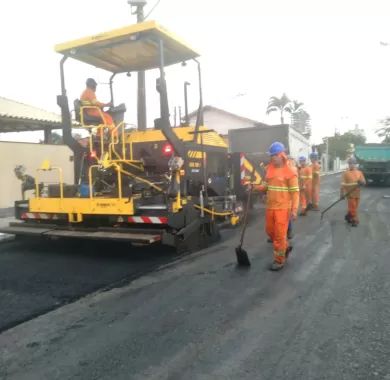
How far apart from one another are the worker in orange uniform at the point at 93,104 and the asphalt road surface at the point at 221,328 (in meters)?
2.42

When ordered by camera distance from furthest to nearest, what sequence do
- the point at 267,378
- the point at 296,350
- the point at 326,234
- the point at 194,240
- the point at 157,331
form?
the point at 326,234 < the point at 194,240 < the point at 157,331 < the point at 296,350 < the point at 267,378

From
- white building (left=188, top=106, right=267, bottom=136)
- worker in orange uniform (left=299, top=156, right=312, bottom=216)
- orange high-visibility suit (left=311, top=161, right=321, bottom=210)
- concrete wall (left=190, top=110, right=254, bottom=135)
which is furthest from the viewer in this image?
concrete wall (left=190, top=110, right=254, bottom=135)

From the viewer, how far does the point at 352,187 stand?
30.2 ft

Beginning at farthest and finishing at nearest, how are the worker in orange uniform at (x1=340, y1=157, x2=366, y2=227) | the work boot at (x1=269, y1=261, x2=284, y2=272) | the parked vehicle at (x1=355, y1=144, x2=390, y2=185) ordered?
the parked vehicle at (x1=355, y1=144, x2=390, y2=185)
the worker in orange uniform at (x1=340, y1=157, x2=366, y2=227)
the work boot at (x1=269, y1=261, x2=284, y2=272)

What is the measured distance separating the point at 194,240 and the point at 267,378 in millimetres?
3775

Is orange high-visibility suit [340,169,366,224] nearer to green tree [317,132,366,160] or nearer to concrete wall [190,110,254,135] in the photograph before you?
concrete wall [190,110,254,135]

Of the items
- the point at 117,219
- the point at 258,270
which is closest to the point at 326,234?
the point at 258,270

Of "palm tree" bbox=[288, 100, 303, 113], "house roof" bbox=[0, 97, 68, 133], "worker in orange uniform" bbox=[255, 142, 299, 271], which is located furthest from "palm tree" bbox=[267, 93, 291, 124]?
"worker in orange uniform" bbox=[255, 142, 299, 271]

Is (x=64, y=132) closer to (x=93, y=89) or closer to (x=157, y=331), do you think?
(x=93, y=89)

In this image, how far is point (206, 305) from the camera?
4.11 meters

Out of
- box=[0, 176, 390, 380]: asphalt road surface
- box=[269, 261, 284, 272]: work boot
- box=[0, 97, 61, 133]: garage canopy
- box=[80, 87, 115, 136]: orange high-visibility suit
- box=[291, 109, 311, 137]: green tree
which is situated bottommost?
box=[0, 176, 390, 380]: asphalt road surface

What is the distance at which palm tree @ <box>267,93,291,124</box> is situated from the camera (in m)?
51.0

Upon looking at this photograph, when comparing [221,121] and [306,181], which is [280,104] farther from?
[306,181]

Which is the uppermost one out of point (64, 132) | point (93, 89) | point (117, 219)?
point (93, 89)
